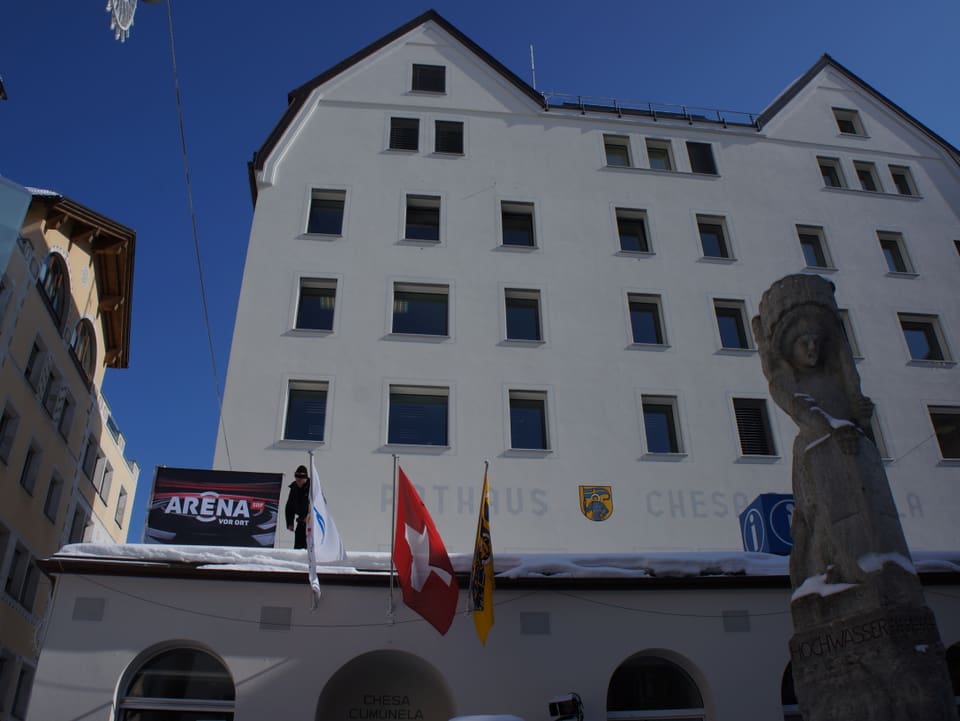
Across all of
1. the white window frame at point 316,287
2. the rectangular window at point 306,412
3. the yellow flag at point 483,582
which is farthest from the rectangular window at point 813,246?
the yellow flag at point 483,582

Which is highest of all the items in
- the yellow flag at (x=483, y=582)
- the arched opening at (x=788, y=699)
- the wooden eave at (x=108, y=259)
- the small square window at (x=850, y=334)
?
the wooden eave at (x=108, y=259)

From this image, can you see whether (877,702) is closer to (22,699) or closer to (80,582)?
(80,582)

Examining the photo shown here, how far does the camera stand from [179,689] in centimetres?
1427

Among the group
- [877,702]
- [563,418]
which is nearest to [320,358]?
[563,418]

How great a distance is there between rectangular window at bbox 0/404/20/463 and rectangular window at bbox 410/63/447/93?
16.5 metres

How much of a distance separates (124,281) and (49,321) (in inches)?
221

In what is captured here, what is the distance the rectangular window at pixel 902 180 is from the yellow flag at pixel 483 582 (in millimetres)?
25060

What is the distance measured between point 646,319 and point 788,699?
43.8 ft

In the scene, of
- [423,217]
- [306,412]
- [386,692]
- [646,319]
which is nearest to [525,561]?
[386,692]

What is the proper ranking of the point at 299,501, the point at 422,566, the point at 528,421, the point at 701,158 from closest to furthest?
the point at 422,566 → the point at 299,501 → the point at 528,421 → the point at 701,158

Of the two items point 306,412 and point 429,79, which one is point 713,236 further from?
point 306,412

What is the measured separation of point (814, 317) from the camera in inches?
414

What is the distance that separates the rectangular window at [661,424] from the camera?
23.8m

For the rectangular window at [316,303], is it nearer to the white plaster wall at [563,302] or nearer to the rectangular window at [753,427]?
the white plaster wall at [563,302]
